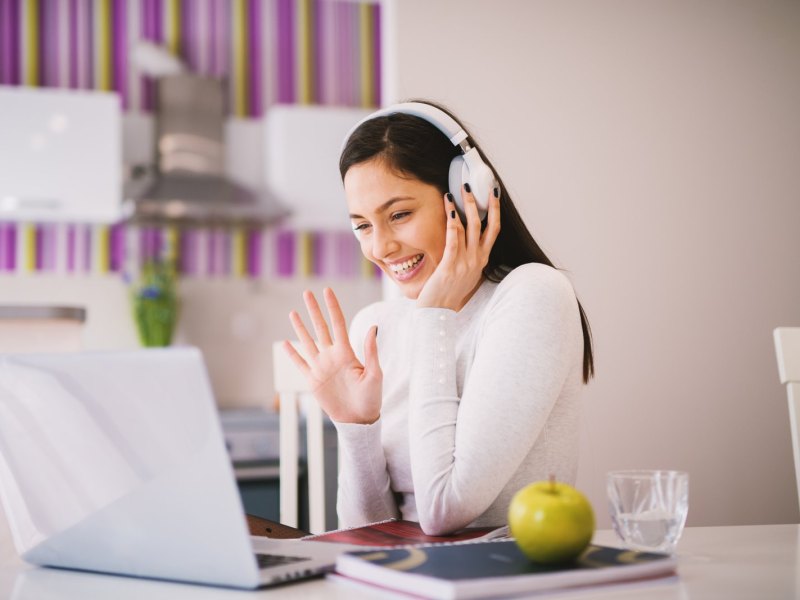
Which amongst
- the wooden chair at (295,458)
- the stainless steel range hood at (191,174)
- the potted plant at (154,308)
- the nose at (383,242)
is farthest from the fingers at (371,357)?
the potted plant at (154,308)

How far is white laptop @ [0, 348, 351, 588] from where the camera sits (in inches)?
26.8

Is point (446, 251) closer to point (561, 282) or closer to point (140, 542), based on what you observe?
point (561, 282)

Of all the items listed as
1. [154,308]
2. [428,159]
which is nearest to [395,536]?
[428,159]

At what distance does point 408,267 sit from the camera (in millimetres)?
1477

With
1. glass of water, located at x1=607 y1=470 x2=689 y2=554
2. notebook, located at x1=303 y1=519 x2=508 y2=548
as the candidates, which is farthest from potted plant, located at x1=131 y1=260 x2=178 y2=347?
glass of water, located at x1=607 y1=470 x2=689 y2=554

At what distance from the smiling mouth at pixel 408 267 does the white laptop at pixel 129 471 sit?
66 centimetres

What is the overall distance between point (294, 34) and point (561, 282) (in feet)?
A: 11.3

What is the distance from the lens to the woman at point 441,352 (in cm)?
116

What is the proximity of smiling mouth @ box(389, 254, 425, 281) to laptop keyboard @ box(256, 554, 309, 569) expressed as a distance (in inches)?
27.4

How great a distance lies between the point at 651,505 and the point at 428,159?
70 centimetres

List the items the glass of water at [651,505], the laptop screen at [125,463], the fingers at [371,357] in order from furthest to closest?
1. the fingers at [371,357]
2. the glass of water at [651,505]
3. the laptop screen at [125,463]

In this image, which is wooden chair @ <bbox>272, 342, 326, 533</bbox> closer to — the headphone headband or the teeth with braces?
the teeth with braces

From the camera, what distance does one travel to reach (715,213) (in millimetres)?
2736

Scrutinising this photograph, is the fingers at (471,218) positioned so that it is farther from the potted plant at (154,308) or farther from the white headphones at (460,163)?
the potted plant at (154,308)
